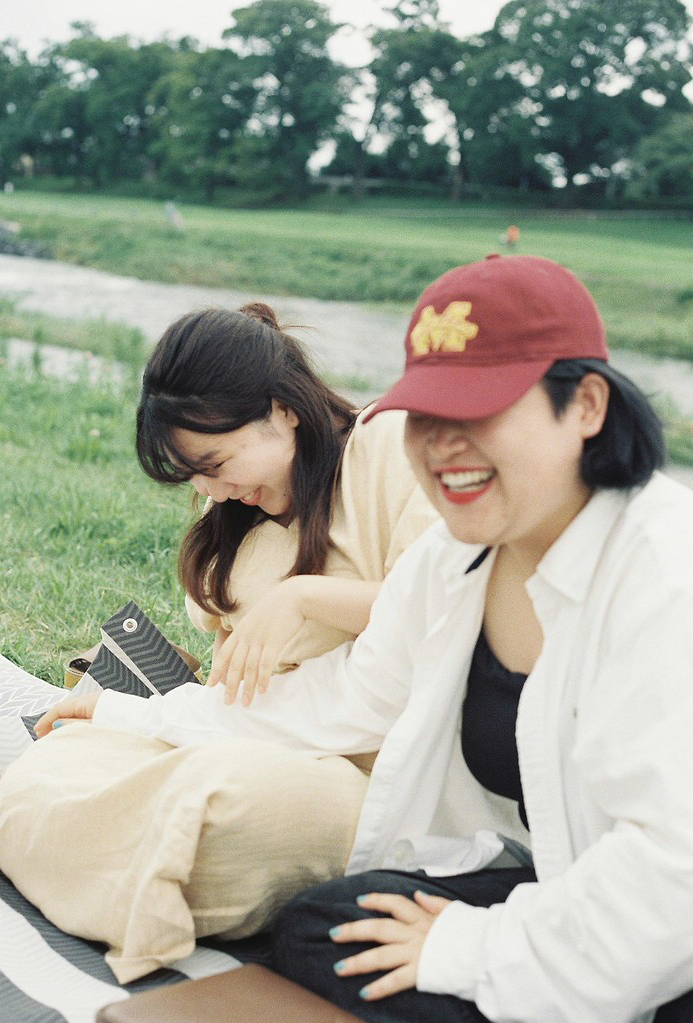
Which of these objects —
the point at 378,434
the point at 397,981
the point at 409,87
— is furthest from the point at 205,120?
the point at 397,981

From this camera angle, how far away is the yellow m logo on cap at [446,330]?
1.28 metres

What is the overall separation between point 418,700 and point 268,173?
44.6ft

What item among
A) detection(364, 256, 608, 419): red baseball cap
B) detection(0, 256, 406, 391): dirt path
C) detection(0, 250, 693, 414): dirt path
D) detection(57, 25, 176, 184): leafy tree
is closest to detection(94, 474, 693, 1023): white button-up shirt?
detection(364, 256, 608, 419): red baseball cap

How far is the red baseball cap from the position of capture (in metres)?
1.26

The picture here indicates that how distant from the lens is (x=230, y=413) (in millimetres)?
2010

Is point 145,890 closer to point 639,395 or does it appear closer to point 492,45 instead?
point 639,395

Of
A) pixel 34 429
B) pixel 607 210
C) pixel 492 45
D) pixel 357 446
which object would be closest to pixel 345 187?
pixel 492 45

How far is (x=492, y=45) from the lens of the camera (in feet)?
41.1

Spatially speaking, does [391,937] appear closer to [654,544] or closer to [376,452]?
[654,544]

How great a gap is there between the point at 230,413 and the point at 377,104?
39.5 feet

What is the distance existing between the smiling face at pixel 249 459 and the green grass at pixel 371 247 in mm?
7326

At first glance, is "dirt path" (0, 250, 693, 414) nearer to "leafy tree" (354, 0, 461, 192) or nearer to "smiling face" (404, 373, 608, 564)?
"leafy tree" (354, 0, 461, 192)

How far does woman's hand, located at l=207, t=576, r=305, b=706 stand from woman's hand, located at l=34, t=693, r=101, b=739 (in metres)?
0.36

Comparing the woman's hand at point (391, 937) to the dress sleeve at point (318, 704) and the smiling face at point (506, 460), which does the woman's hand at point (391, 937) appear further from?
the smiling face at point (506, 460)
